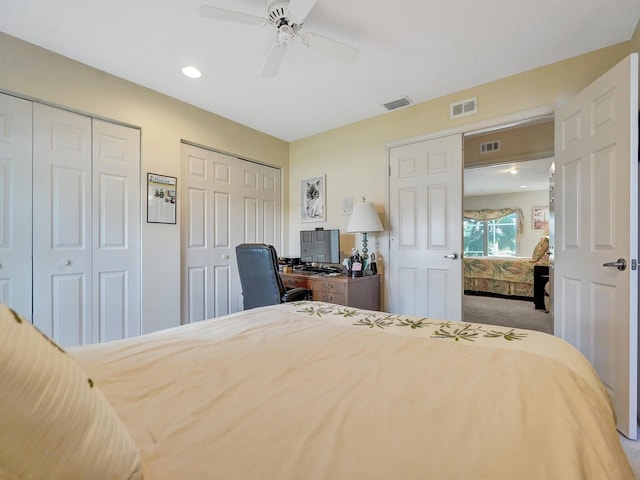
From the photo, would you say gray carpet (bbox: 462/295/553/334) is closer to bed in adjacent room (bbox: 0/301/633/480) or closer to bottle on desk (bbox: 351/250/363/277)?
bottle on desk (bbox: 351/250/363/277)

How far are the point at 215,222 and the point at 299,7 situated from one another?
2354 millimetres

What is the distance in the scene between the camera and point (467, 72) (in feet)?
8.25

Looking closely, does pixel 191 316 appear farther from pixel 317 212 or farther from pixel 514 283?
pixel 514 283

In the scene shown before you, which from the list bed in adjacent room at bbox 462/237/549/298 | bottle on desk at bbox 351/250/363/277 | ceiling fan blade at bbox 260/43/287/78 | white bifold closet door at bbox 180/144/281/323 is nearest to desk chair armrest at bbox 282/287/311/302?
bottle on desk at bbox 351/250/363/277

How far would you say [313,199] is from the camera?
397cm

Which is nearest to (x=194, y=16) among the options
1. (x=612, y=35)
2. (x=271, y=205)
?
(x=271, y=205)

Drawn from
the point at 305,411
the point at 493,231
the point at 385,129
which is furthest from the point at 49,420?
the point at 493,231

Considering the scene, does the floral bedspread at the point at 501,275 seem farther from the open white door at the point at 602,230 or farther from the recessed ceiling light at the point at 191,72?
the recessed ceiling light at the point at 191,72

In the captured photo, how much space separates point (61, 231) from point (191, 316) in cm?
137

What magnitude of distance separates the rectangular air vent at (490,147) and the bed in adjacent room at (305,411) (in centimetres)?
361

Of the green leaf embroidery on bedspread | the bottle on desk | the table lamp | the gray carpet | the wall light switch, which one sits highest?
the wall light switch

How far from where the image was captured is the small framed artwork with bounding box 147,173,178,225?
2.78 metres

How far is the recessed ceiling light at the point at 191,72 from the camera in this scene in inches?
95.8

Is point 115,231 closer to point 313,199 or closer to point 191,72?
point 191,72
